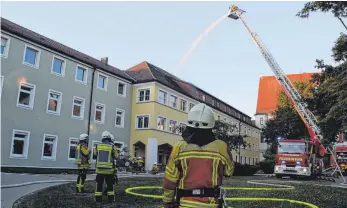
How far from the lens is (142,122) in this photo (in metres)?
34.7

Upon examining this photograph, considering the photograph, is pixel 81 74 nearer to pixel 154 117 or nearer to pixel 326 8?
pixel 154 117

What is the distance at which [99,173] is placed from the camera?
864cm

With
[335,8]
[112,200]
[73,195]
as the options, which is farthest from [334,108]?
[73,195]

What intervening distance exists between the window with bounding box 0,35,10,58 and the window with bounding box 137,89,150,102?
14.9 metres

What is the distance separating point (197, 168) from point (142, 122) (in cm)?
3155

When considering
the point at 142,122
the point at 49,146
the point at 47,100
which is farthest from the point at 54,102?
the point at 142,122

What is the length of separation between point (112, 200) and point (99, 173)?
798 mm

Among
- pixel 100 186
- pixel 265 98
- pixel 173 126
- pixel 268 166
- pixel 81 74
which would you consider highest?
pixel 265 98

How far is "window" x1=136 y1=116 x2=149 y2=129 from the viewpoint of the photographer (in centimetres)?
3434

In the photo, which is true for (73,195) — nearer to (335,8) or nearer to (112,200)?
(112,200)

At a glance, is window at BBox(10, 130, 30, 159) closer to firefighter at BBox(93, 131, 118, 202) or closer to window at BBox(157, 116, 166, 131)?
window at BBox(157, 116, 166, 131)

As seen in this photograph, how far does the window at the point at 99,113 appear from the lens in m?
31.0

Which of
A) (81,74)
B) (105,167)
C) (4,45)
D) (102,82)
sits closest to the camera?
(105,167)

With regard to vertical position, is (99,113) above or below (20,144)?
above
